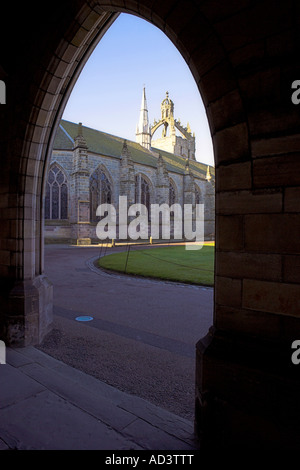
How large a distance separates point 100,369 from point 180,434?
1497mm

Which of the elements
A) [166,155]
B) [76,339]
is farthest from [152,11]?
[166,155]

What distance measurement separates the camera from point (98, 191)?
30.1 m

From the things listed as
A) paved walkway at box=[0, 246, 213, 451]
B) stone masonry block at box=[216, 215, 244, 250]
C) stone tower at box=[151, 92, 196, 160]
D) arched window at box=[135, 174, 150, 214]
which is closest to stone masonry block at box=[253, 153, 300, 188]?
stone masonry block at box=[216, 215, 244, 250]

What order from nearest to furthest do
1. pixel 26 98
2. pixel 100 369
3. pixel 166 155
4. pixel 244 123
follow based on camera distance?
pixel 244 123
pixel 100 369
pixel 26 98
pixel 166 155

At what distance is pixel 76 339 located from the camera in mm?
4328

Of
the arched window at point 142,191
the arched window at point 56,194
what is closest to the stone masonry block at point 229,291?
the arched window at point 56,194

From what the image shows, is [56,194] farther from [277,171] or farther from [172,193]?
[277,171]

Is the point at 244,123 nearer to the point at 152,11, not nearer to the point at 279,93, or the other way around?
the point at 279,93

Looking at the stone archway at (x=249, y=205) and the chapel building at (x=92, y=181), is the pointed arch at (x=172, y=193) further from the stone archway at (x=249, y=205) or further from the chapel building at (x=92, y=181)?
the stone archway at (x=249, y=205)

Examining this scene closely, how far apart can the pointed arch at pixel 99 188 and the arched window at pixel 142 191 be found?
4815mm

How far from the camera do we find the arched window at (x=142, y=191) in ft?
114

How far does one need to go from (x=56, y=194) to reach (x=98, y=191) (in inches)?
180

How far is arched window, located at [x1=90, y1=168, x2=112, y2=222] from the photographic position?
29.8 meters

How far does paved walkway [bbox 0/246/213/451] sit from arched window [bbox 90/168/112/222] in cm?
2418
